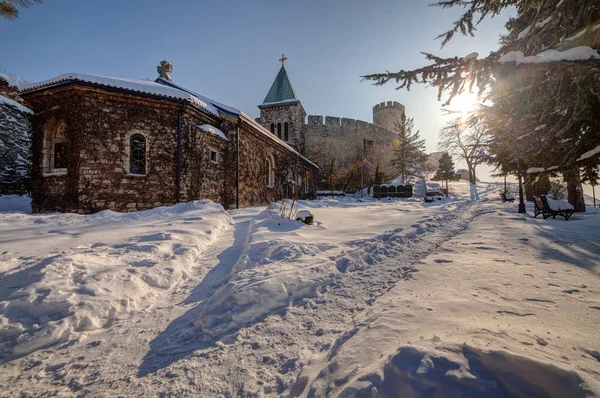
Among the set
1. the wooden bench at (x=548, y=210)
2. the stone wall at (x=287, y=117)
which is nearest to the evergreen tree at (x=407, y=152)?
the stone wall at (x=287, y=117)

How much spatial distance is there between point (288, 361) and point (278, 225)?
4182 millimetres

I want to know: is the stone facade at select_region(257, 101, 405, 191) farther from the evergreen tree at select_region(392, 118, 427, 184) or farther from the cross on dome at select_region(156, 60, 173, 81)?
the cross on dome at select_region(156, 60, 173, 81)

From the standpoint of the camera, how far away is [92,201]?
8164mm

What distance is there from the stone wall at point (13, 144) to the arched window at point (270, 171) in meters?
11.2

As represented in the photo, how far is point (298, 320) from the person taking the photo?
6.89 ft

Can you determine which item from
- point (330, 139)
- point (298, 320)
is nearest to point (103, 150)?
point (298, 320)

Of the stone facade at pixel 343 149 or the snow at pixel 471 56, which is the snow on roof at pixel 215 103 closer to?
the snow at pixel 471 56

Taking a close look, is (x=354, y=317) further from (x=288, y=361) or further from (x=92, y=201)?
(x=92, y=201)

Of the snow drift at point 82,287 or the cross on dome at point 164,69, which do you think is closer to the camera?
the snow drift at point 82,287

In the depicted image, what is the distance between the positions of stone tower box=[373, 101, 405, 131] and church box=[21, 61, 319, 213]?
111 feet

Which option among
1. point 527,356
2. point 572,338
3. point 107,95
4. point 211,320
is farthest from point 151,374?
point 107,95

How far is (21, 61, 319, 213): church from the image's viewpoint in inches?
323

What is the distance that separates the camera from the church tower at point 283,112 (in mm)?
22469

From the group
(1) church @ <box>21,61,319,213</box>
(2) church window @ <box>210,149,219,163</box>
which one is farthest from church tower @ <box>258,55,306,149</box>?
(2) church window @ <box>210,149,219,163</box>
